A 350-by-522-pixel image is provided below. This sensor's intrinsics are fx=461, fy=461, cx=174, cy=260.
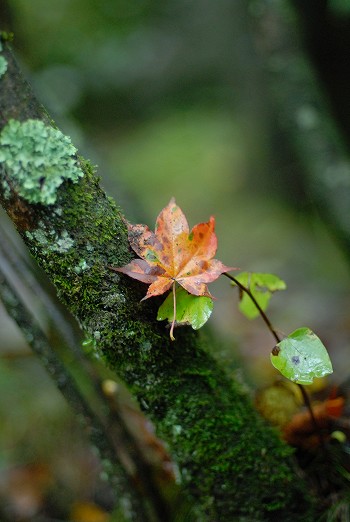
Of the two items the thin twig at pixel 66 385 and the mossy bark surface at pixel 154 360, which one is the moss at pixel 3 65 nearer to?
the mossy bark surface at pixel 154 360

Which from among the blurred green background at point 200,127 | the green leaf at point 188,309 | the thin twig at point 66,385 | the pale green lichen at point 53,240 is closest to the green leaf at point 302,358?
the green leaf at point 188,309

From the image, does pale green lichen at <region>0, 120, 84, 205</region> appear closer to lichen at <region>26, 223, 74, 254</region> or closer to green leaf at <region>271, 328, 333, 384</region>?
lichen at <region>26, 223, 74, 254</region>

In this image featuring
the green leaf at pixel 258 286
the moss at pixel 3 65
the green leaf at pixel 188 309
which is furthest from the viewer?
the green leaf at pixel 258 286

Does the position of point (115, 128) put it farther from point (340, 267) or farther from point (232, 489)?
point (232, 489)

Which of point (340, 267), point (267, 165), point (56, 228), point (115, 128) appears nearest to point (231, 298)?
point (340, 267)

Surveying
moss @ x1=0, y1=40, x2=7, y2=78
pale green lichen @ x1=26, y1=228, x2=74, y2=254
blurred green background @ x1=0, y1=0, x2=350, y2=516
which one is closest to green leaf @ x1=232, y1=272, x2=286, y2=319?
pale green lichen @ x1=26, y1=228, x2=74, y2=254
